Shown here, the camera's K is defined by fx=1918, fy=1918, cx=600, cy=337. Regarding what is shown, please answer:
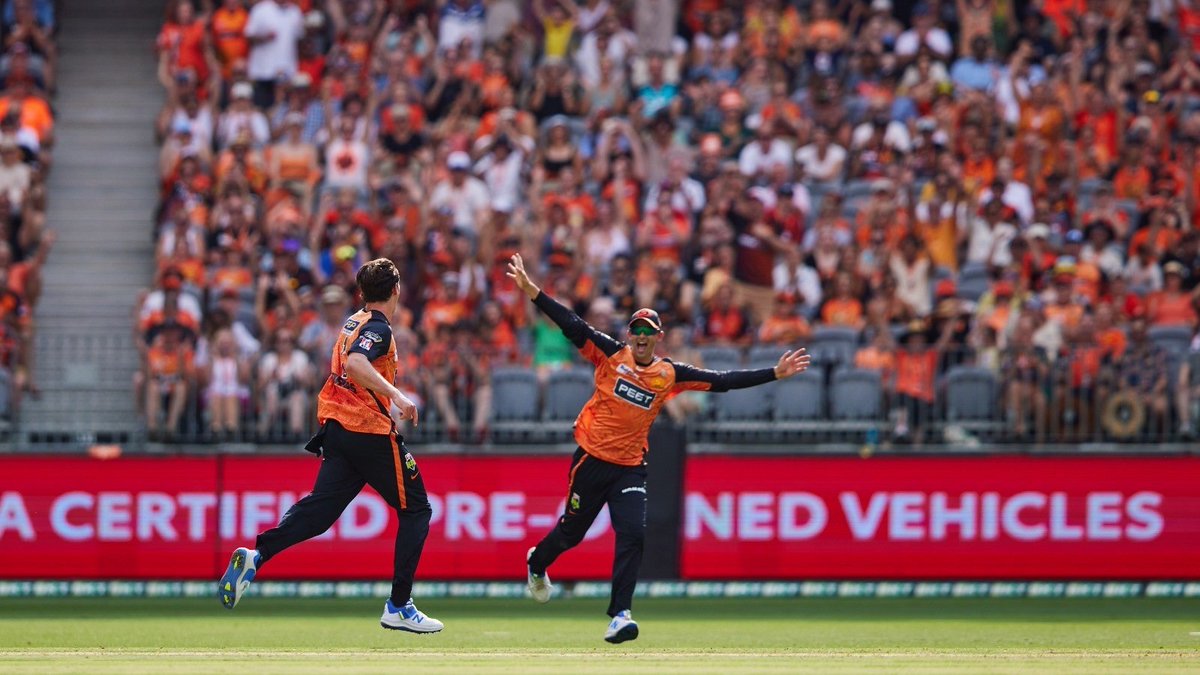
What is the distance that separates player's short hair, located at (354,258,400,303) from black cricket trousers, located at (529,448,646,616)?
210 centimetres

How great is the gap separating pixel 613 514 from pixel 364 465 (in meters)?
1.89

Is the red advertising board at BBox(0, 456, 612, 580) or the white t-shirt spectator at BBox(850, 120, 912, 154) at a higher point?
the white t-shirt spectator at BBox(850, 120, 912, 154)

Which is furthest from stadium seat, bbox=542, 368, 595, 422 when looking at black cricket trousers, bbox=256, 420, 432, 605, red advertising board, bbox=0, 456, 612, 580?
black cricket trousers, bbox=256, 420, 432, 605

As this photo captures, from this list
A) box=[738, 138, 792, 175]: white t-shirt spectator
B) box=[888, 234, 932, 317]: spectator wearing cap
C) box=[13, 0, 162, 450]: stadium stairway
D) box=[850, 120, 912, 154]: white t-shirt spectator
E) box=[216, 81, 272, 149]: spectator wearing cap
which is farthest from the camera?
box=[216, 81, 272, 149]: spectator wearing cap

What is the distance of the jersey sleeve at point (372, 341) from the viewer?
1166 cm

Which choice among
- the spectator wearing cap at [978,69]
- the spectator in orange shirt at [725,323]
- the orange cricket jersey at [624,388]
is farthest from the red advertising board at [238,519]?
the spectator wearing cap at [978,69]

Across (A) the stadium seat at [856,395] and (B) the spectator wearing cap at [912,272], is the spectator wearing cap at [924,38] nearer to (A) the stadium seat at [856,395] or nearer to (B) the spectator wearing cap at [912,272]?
(B) the spectator wearing cap at [912,272]

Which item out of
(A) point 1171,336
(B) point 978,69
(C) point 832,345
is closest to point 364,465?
(C) point 832,345

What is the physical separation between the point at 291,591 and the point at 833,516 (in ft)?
17.2

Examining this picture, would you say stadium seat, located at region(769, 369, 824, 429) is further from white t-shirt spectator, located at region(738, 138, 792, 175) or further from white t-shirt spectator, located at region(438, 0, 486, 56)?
white t-shirt spectator, located at region(438, 0, 486, 56)

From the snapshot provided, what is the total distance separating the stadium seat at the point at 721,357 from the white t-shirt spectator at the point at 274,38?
7.74 m

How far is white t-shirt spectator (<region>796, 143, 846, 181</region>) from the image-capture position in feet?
75.4

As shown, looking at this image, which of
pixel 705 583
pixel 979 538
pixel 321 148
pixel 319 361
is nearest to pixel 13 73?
pixel 321 148

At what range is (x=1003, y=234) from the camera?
2155cm
